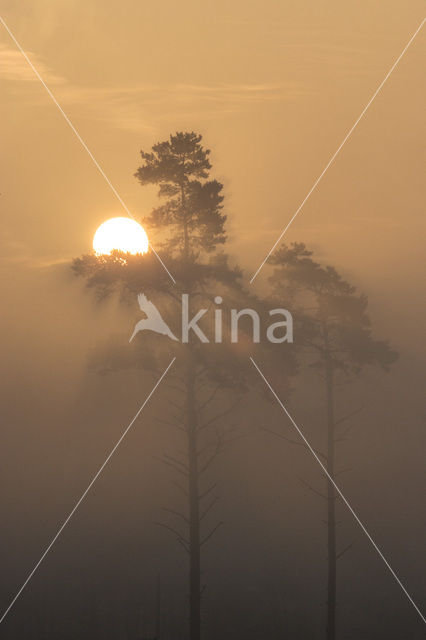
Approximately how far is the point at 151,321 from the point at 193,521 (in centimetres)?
516

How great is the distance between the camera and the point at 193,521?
1816cm

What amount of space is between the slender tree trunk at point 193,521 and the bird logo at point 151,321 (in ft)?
3.79

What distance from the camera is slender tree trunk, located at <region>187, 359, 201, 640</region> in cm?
1794

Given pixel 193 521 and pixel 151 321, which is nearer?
pixel 193 521

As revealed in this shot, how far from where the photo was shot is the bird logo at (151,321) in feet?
63.7

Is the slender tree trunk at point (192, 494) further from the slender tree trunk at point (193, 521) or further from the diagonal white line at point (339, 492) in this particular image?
the diagonal white line at point (339, 492)

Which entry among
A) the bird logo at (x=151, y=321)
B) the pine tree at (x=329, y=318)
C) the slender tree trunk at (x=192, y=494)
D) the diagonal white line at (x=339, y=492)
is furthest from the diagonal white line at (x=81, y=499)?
the pine tree at (x=329, y=318)

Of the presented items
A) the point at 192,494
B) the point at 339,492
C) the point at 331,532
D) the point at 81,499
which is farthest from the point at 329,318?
the point at 81,499

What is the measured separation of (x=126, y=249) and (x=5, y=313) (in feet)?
25.8

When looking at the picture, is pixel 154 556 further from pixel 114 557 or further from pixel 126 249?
pixel 126 249

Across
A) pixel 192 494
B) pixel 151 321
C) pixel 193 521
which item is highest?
pixel 151 321

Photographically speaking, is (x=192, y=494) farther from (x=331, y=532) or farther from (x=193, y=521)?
(x=331, y=532)

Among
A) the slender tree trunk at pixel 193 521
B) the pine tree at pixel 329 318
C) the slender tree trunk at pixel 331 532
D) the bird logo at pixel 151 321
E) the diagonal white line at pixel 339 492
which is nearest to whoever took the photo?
the slender tree trunk at pixel 193 521

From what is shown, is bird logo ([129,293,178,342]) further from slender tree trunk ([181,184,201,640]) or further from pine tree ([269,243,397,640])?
pine tree ([269,243,397,640])
